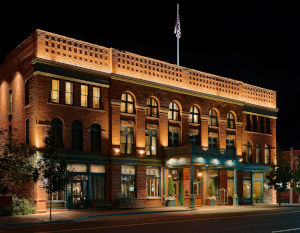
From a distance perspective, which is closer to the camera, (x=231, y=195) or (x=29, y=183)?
(x=29, y=183)

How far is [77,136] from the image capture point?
35438mm

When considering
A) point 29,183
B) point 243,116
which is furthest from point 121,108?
point 243,116

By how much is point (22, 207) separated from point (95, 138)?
888 cm

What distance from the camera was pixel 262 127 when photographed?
51469 millimetres

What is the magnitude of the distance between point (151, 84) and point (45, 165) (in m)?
16.2

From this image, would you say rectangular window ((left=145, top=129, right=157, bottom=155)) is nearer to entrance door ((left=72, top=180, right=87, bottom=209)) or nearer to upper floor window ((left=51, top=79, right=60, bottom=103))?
entrance door ((left=72, top=180, right=87, bottom=209))

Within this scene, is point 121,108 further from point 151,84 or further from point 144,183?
point 144,183

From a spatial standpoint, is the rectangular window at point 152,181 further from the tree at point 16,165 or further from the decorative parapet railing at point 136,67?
the tree at point 16,165

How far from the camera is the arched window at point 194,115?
144 feet

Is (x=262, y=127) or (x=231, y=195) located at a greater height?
(x=262, y=127)

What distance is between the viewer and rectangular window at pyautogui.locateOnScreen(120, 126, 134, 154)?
38.2 m

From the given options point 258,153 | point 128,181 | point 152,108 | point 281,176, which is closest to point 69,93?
point 152,108

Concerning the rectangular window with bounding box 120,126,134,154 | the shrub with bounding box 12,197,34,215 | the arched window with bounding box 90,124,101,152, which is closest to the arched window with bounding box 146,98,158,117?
the rectangular window with bounding box 120,126,134,154

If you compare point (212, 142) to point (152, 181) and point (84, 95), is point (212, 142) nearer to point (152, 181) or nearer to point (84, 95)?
point (152, 181)
